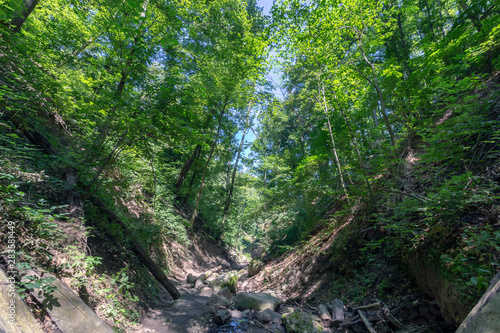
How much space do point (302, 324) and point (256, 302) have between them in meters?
1.82

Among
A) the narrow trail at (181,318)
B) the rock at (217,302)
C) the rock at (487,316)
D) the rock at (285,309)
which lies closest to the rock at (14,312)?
the narrow trail at (181,318)

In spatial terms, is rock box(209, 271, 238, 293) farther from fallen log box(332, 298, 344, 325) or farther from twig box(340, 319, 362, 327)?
twig box(340, 319, 362, 327)

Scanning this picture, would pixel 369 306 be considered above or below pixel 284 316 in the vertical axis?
above

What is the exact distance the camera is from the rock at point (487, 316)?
5.58ft

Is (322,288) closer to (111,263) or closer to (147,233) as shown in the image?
(111,263)

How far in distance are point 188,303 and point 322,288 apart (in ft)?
12.9

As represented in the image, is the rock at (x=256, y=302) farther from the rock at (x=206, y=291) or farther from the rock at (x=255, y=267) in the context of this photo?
the rock at (x=255, y=267)

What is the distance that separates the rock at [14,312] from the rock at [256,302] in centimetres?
468

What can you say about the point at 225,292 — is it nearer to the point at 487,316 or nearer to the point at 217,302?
the point at 217,302

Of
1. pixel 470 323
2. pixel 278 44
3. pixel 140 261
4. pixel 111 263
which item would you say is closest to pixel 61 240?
pixel 111 263

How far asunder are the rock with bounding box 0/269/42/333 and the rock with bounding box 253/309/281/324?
427cm

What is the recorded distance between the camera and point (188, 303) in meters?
5.81

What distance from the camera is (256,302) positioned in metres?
5.80

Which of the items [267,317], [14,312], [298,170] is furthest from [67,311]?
[298,170]
